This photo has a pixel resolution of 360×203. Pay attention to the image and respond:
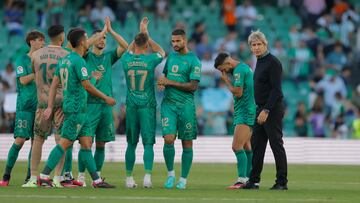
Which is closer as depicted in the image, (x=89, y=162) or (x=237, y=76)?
(x=89, y=162)

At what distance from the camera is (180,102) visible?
17.3m

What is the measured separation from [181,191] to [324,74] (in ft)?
56.4

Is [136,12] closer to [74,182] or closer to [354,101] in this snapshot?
[354,101]

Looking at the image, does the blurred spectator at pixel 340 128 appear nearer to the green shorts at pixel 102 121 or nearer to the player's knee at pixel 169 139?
the player's knee at pixel 169 139

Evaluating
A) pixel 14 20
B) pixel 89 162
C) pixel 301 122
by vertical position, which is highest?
pixel 14 20

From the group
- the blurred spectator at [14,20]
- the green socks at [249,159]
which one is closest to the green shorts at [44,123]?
the green socks at [249,159]

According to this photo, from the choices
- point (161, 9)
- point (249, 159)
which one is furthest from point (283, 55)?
point (249, 159)

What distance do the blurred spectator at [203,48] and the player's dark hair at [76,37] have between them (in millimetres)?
15894

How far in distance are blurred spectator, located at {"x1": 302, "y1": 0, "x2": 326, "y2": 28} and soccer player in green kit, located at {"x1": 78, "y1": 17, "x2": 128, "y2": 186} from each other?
58.7 feet

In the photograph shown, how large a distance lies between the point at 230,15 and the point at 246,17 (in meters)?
0.58

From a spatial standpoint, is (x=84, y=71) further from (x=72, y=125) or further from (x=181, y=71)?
(x=181, y=71)

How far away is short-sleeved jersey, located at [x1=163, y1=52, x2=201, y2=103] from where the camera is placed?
1723 cm

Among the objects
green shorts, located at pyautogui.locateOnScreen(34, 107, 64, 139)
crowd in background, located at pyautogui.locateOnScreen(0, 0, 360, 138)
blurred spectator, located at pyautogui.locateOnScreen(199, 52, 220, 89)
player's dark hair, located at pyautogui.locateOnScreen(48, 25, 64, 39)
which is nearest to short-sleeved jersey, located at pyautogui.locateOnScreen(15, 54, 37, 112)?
green shorts, located at pyautogui.locateOnScreen(34, 107, 64, 139)

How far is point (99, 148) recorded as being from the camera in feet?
57.6
